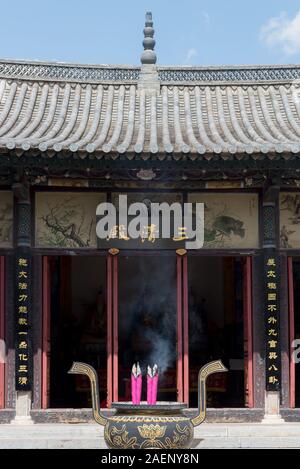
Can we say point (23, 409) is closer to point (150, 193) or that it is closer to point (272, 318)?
point (150, 193)

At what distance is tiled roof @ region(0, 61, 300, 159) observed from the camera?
12758mm

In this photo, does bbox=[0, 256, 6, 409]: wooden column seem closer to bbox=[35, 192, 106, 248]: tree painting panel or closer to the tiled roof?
bbox=[35, 192, 106, 248]: tree painting panel

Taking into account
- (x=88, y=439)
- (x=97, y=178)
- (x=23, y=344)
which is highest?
(x=97, y=178)

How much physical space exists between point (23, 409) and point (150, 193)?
3.44 meters

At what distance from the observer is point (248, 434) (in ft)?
41.3

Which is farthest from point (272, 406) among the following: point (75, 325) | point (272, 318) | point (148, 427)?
point (75, 325)

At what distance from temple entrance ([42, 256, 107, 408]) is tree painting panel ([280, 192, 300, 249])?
4209 mm

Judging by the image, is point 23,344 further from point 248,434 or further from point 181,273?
point 248,434

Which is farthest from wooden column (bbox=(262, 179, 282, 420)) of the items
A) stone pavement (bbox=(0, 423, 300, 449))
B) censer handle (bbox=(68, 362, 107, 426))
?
censer handle (bbox=(68, 362, 107, 426))

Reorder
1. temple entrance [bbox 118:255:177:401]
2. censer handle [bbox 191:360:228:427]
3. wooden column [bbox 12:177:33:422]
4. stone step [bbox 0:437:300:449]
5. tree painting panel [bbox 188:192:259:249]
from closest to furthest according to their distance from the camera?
censer handle [bbox 191:360:228:427], stone step [bbox 0:437:300:449], wooden column [bbox 12:177:33:422], tree painting panel [bbox 188:192:259:249], temple entrance [bbox 118:255:177:401]

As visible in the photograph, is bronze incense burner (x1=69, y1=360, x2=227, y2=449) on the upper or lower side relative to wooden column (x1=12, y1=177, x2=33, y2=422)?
lower

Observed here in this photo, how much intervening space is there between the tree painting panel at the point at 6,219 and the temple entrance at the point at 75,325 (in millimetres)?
2752

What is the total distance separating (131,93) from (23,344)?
4.80 m

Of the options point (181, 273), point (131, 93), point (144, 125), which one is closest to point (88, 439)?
point (181, 273)
